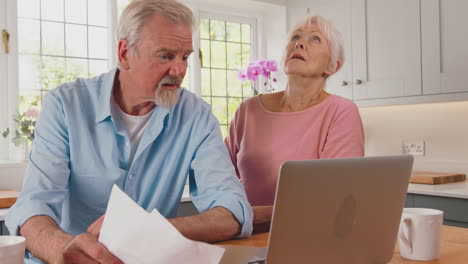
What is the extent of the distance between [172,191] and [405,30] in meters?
2.15

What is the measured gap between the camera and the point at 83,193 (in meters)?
1.41

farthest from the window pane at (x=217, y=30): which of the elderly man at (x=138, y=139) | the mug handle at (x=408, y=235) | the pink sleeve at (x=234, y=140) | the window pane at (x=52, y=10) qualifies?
the mug handle at (x=408, y=235)

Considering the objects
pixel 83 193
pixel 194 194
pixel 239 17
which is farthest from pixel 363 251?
pixel 239 17

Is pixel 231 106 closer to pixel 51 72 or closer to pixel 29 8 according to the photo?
pixel 51 72

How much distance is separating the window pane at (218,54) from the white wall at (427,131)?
1164 millimetres

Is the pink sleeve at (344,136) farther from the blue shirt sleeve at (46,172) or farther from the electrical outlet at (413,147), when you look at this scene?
the electrical outlet at (413,147)

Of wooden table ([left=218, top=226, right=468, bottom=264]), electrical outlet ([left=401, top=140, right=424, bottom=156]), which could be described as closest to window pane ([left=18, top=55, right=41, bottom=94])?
wooden table ([left=218, top=226, right=468, bottom=264])

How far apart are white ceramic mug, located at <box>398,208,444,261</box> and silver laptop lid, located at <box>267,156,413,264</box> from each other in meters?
0.08

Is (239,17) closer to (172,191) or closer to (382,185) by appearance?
(172,191)

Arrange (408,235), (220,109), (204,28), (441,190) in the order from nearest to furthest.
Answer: (408,235) < (441,190) < (204,28) < (220,109)

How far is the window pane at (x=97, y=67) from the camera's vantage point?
11.0 ft

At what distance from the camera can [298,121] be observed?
1810mm

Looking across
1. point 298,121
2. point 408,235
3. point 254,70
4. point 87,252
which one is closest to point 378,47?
point 254,70

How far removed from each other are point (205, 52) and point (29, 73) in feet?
4.38
